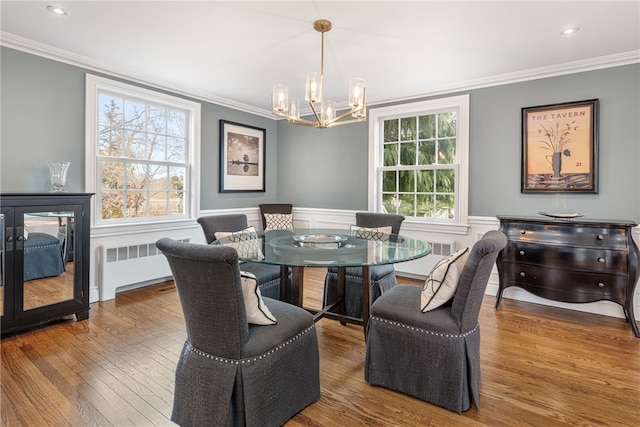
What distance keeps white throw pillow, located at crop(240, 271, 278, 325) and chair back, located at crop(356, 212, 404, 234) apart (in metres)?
1.96

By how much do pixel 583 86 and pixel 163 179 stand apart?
4661 millimetres

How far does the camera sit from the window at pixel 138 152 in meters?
3.59

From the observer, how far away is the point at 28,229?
2.74 meters

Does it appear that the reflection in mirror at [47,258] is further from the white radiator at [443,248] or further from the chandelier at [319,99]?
the white radiator at [443,248]

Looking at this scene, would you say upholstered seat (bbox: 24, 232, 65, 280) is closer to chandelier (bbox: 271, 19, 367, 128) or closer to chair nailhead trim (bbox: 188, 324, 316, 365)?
chair nailhead trim (bbox: 188, 324, 316, 365)

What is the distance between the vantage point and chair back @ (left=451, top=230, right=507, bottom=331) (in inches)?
68.4

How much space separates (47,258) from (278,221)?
9.28ft

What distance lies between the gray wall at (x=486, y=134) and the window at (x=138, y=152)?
18cm

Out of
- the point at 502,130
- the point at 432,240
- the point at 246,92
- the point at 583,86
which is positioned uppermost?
the point at 246,92

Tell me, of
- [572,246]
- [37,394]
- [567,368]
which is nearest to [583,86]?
[572,246]

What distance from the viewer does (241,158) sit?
5.11m

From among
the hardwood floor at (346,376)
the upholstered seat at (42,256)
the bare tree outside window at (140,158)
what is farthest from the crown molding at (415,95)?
the hardwood floor at (346,376)

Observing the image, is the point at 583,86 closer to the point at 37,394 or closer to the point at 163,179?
the point at 163,179

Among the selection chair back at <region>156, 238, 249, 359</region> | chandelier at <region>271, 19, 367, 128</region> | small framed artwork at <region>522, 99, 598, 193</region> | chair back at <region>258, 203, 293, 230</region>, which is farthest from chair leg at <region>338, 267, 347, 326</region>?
chair back at <region>258, 203, 293, 230</region>
